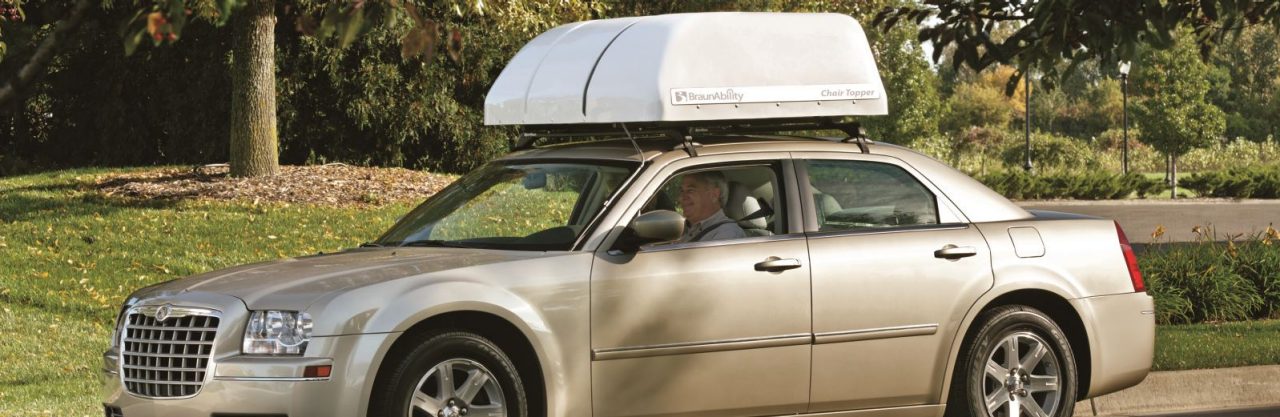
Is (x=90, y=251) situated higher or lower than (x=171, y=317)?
lower

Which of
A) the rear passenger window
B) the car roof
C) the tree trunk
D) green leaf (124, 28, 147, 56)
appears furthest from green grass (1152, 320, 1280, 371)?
the tree trunk

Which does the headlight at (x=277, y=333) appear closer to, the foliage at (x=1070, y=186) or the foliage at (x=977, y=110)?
the foliage at (x=1070, y=186)

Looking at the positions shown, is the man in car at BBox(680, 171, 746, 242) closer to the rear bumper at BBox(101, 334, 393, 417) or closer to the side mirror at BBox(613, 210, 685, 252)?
the side mirror at BBox(613, 210, 685, 252)

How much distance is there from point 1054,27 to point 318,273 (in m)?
4.95

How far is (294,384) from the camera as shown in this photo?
6.00 metres

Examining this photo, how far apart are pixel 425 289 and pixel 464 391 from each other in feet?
1.44

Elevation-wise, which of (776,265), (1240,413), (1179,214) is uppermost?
(776,265)

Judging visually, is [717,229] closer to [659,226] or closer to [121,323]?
[659,226]

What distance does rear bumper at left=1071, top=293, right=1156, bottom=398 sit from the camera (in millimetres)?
7906

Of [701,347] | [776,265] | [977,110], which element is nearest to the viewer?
[701,347]

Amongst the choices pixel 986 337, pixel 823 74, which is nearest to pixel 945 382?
A: pixel 986 337

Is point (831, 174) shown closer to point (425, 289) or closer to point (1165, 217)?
point (425, 289)

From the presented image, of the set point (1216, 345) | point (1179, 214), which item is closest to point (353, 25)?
point (1216, 345)

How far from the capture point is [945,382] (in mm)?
7559
